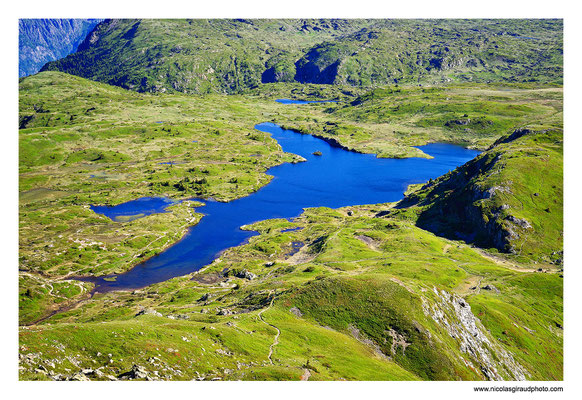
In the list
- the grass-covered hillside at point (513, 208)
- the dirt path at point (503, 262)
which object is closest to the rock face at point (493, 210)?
the grass-covered hillside at point (513, 208)

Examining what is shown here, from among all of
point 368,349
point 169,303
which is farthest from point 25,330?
point 169,303

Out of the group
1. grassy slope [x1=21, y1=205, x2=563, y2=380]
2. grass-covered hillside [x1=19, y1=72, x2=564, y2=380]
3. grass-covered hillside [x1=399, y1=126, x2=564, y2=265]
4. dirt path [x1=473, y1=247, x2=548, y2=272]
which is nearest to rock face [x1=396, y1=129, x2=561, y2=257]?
grass-covered hillside [x1=399, y1=126, x2=564, y2=265]

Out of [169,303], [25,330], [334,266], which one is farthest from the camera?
[334,266]

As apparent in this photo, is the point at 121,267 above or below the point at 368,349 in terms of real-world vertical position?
below

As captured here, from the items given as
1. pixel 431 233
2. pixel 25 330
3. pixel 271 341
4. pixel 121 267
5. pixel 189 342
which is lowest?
pixel 121 267

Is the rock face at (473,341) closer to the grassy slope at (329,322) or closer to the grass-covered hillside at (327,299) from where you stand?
the grass-covered hillside at (327,299)

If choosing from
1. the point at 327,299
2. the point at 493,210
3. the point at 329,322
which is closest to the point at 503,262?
the point at 493,210

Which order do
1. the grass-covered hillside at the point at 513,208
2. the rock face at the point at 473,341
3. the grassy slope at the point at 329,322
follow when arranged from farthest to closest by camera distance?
the grass-covered hillside at the point at 513,208
the rock face at the point at 473,341
the grassy slope at the point at 329,322

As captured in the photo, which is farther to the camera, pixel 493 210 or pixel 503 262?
pixel 493 210

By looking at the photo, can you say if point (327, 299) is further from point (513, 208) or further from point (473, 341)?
point (513, 208)

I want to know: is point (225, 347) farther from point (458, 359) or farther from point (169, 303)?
point (169, 303)

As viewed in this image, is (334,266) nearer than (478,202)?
Yes
